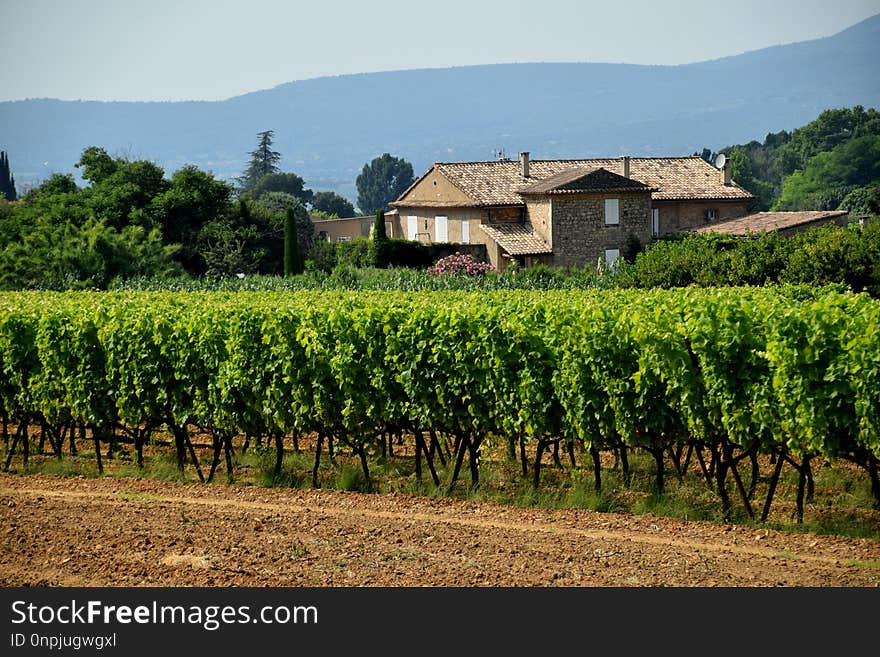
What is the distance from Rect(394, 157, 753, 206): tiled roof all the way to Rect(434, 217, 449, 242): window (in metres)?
2.53

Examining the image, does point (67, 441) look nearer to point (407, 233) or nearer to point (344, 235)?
point (407, 233)

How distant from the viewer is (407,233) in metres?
73.0

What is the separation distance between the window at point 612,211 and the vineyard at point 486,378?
44719 millimetres

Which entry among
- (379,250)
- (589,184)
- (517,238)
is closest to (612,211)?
(589,184)

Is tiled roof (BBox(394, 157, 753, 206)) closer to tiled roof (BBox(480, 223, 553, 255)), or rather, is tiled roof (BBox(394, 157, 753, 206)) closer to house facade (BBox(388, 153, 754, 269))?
house facade (BBox(388, 153, 754, 269))

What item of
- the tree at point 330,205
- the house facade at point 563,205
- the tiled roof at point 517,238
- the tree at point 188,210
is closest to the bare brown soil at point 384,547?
the tree at point 188,210

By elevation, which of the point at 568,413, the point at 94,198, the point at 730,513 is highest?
the point at 94,198

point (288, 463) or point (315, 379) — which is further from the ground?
point (315, 379)

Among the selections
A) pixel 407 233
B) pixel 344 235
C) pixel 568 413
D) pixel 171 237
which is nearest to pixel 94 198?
pixel 171 237

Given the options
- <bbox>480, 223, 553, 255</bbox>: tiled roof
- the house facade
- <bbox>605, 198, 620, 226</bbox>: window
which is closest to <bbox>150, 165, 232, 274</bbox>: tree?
the house facade

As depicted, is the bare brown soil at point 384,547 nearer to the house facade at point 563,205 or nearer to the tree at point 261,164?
the house facade at point 563,205

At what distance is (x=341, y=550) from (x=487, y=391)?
3.05 m

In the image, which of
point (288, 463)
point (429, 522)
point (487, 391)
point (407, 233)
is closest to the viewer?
point (429, 522)

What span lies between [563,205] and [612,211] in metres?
2.92
